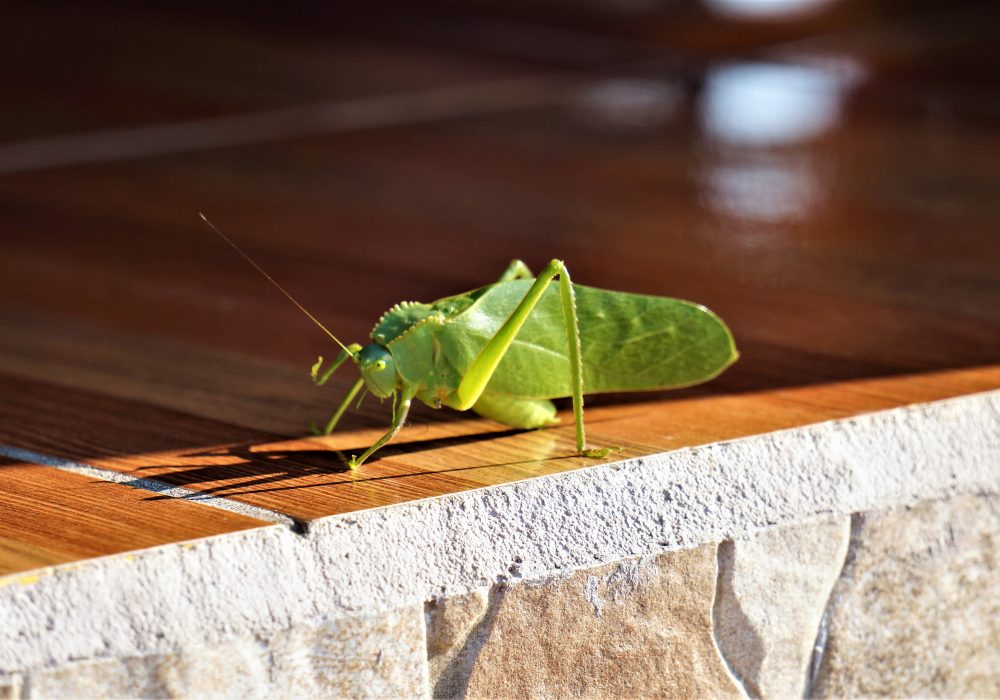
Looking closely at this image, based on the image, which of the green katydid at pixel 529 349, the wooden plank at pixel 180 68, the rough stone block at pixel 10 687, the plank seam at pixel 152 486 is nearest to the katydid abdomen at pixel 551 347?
the green katydid at pixel 529 349

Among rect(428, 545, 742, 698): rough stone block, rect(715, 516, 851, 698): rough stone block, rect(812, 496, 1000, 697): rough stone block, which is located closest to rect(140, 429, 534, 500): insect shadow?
rect(428, 545, 742, 698): rough stone block

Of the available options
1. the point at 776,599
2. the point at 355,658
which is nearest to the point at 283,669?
the point at 355,658

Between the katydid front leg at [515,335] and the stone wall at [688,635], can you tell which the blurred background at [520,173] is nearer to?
the stone wall at [688,635]

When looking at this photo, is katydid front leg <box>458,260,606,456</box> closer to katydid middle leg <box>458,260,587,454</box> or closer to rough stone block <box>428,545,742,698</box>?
katydid middle leg <box>458,260,587,454</box>

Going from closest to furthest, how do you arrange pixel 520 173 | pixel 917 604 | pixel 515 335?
pixel 515 335, pixel 917 604, pixel 520 173

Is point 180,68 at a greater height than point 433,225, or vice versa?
point 180,68

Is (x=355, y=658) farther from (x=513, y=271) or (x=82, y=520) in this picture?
(x=513, y=271)

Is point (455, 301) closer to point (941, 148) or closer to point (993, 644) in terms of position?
point (993, 644)

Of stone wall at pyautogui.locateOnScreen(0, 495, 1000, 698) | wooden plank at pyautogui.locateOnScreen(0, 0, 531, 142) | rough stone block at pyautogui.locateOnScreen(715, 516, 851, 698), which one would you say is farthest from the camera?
wooden plank at pyautogui.locateOnScreen(0, 0, 531, 142)

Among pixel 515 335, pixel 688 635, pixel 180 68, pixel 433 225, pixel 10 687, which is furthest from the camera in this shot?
pixel 180 68
